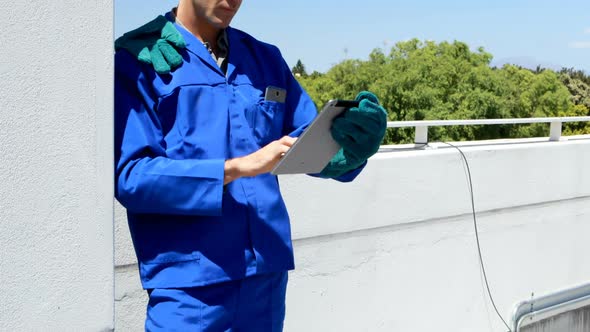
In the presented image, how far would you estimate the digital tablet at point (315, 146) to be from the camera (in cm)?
170

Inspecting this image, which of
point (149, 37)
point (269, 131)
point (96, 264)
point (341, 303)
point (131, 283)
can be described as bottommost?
point (341, 303)

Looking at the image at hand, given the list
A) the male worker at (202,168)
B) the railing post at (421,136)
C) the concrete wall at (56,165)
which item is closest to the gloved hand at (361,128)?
the male worker at (202,168)

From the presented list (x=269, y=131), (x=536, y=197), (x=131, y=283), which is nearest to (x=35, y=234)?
(x=269, y=131)

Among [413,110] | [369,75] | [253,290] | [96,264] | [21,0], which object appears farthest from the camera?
[369,75]

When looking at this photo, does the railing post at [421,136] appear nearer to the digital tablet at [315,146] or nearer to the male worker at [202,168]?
the male worker at [202,168]

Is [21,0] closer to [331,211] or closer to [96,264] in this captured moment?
[96,264]

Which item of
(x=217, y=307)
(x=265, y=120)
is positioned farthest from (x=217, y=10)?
(x=217, y=307)

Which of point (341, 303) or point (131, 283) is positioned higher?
point (131, 283)

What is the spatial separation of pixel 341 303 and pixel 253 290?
1.42 metres

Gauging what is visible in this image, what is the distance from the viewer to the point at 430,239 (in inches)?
140

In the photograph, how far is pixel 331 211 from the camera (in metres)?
3.15

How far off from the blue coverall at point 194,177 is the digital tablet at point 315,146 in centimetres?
16

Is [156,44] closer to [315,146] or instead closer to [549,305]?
[315,146]

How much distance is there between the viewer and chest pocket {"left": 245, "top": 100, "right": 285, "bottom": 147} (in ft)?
6.30
